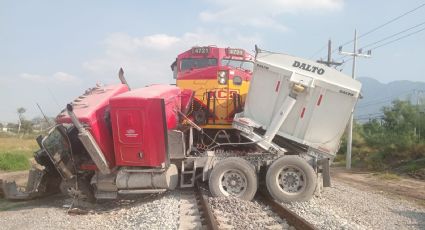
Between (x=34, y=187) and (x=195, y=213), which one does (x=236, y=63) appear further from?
(x=34, y=187)

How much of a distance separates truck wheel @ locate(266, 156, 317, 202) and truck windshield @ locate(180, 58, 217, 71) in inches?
185

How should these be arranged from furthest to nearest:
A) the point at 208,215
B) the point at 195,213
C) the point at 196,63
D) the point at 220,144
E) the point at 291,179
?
the point at 196,63 < the point at 220,144 < the point at 291,179 < the point at 195,213 < the point at 208,215

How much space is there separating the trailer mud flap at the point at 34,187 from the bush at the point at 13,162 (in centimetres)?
974

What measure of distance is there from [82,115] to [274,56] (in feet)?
14.7

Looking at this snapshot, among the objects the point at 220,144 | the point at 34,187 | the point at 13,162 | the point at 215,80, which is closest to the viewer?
the point at 34,187

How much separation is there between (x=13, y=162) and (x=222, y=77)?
13.7 metres

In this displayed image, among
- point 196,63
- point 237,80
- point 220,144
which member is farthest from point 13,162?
point 220,144

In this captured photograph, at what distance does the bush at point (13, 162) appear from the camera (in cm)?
2106

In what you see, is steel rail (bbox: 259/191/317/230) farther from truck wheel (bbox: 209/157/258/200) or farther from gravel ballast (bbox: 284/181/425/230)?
truck wheel (bbox: 209/157/258/200)

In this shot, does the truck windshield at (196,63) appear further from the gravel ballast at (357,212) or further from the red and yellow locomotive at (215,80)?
the gravel ballast at (357,212)

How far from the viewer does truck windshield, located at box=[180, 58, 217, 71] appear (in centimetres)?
1368

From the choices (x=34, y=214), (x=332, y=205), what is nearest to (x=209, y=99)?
(x=332, y=205)

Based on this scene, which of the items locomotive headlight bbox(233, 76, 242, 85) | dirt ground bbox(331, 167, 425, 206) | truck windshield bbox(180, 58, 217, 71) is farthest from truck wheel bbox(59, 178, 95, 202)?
dirt ground bbox(331, 167, 425, 206)

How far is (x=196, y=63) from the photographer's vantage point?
1384 cm
